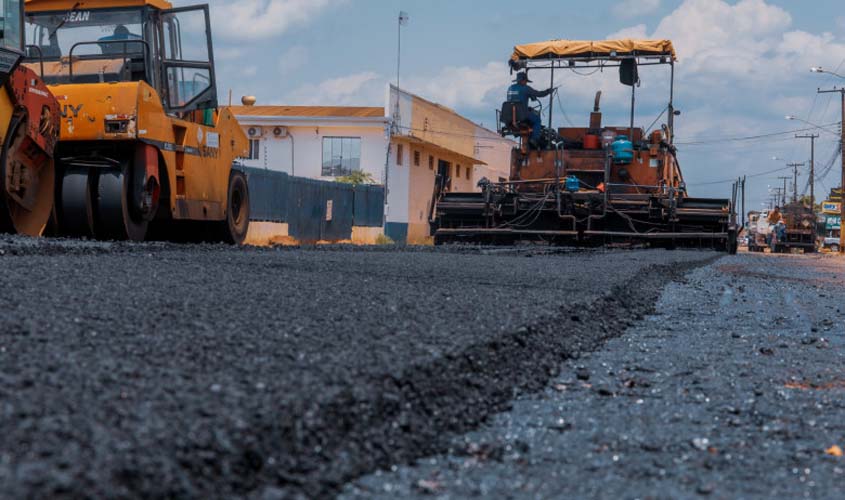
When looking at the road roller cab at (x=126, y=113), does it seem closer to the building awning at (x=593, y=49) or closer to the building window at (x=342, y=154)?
the building awning at (x=593, y=49)

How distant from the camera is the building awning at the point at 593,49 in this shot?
19328 millimetres

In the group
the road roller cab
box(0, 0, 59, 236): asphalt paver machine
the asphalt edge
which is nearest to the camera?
the asphalt edge

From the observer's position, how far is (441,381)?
3.73 metres

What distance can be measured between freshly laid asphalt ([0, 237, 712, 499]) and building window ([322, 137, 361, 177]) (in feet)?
99.9

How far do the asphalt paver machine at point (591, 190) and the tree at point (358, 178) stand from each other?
1656 cm

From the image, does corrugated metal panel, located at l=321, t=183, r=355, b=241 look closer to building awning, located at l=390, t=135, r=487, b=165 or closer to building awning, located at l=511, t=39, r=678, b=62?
building awning, located at l=390, t=135, r=487, b=165

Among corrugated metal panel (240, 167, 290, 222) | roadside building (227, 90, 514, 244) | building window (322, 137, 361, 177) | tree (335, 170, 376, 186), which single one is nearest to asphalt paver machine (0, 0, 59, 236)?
corrugated metal panel (240, 167, 290, 222)

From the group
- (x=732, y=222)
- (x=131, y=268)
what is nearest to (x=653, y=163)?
(x=732, y=222)

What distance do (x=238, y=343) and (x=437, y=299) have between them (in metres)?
2.30

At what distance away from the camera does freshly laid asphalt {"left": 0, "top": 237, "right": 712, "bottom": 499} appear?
234cm

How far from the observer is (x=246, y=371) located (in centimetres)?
325

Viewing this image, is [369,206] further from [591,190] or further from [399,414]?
[399,414]

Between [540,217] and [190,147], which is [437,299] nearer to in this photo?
[190,147]

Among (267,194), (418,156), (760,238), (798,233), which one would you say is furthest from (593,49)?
(760,238)
